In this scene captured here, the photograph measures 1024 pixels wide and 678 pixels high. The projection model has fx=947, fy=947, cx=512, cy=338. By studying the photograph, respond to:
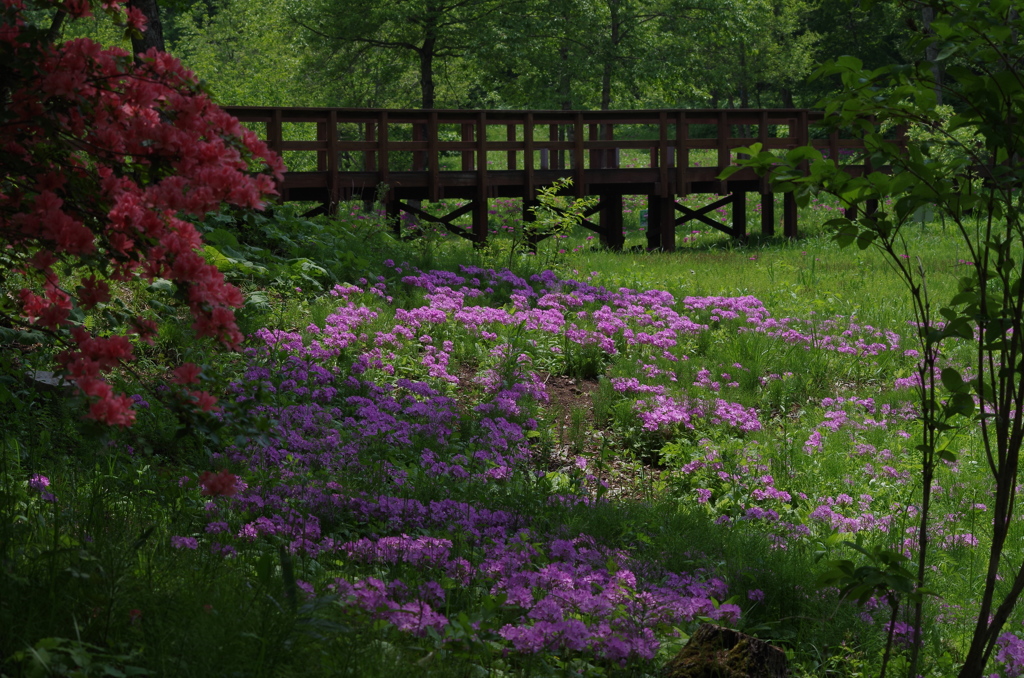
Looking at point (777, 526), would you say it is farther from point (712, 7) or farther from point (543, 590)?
point (712, 7)

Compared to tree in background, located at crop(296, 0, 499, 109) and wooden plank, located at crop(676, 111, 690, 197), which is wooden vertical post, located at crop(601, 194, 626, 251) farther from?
tree in background, located at crop(296, 0, 499, 109)

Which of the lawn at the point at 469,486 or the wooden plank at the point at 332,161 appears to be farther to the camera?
the wooden plank at the point at 332,161

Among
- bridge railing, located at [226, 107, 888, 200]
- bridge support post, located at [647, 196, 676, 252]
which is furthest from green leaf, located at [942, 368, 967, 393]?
bridge support post, located at [647, 196, 676, 252]

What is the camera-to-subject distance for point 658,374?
8.31 metres

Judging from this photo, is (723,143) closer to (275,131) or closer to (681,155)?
(681,155)

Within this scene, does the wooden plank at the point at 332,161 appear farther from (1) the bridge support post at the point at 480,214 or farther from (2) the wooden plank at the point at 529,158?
(2) the wooden plank at the point at 529,158

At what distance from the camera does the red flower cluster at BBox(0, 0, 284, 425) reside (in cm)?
277

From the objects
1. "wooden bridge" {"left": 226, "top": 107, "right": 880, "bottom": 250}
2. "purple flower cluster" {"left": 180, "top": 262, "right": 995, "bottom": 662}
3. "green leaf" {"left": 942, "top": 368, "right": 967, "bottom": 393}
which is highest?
"wooden bridge" {"left": 226, "top": 107, "right": 880, "bottom": 250}

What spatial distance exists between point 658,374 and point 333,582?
17.3 ft

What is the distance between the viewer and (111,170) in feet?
10.4

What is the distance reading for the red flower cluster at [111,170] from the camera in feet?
9.08

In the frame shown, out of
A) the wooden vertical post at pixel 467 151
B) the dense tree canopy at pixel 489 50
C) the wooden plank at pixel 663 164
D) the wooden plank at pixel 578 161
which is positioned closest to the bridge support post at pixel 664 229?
the wooden plank at pixel 663 164

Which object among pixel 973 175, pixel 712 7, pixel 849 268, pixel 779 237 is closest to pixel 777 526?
pixel 973 175

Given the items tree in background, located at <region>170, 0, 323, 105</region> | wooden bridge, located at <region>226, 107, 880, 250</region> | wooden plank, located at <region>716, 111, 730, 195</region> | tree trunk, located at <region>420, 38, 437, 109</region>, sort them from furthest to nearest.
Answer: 1. tree in background, located at <region>170, 0, 323, 105</region>
2. tree trunk, located at <region>420, 38, 437, 109</region>
3. wooden plank, located at <region>716, 111, 730, 195</region>
4. wooden bridge, located at <region>226, 107, 880, 250</region>
